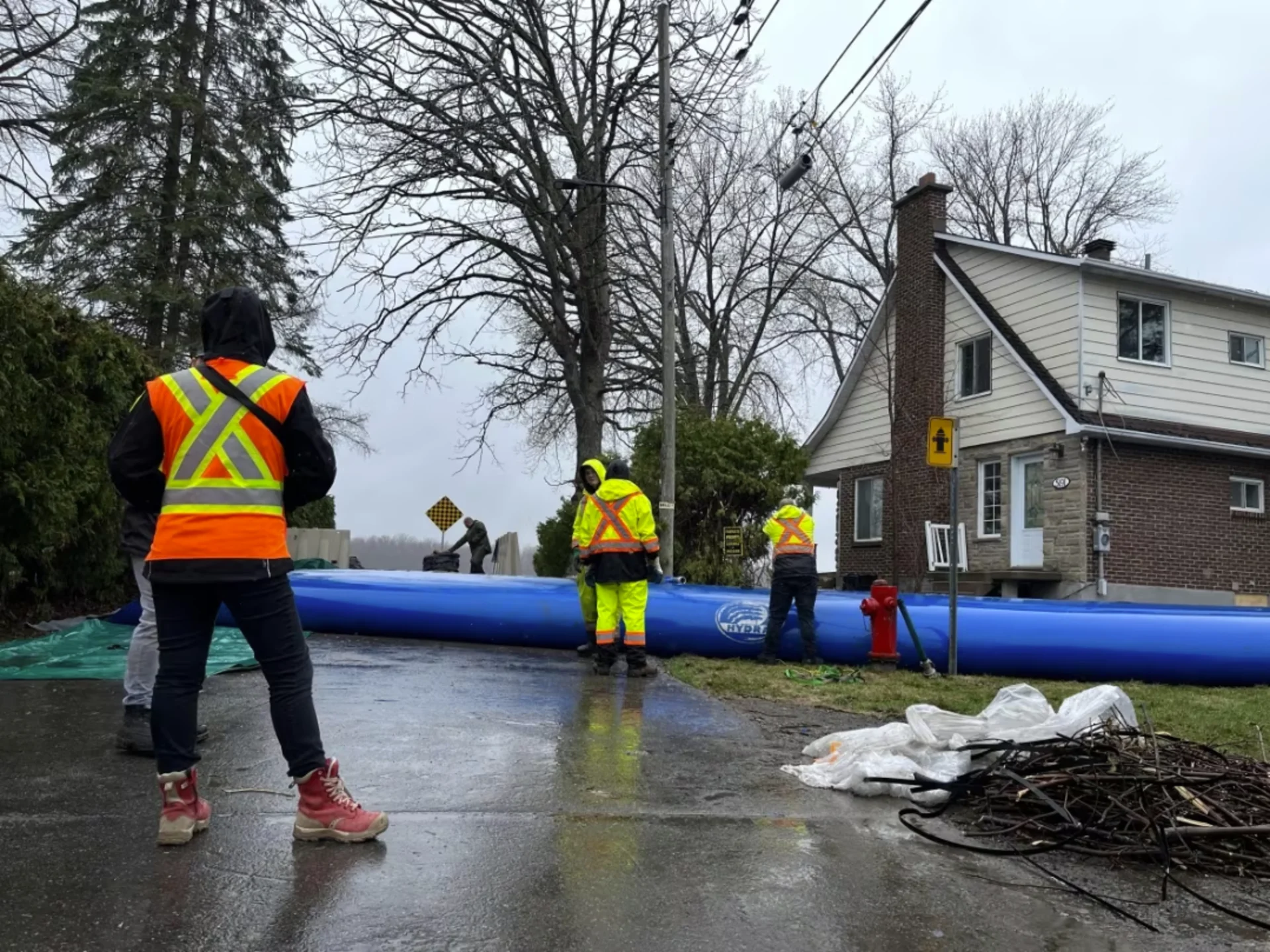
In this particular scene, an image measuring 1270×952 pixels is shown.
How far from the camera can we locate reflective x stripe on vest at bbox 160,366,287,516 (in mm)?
3436

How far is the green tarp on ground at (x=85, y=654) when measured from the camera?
714 centimetres

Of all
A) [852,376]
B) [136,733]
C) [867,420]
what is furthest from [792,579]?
[852,376]

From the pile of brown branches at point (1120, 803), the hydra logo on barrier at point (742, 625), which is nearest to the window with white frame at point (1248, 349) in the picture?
the hydra logo on barrier at point (742, 625)

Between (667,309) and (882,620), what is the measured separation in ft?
25.5

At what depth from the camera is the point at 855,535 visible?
2205 cm

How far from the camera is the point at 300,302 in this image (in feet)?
78.0

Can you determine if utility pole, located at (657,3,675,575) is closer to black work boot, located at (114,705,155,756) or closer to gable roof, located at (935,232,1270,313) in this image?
gable roof, located at (935,232,1270,313)

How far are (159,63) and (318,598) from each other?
14470mm

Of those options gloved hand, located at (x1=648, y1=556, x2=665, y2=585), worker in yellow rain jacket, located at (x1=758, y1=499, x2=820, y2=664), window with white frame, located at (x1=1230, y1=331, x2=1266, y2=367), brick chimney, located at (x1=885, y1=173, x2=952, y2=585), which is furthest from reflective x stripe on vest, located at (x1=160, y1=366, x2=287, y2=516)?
window with white frame, located at (x1=1230, y1=331, x2=1266, y2=367)

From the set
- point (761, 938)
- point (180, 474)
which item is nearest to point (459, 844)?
point (761, 938)

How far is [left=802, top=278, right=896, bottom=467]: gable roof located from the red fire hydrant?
41.7 feet

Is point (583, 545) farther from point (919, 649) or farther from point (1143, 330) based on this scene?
point (1143, 330)

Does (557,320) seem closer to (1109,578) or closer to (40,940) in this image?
(1109,578)

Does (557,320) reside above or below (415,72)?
below
